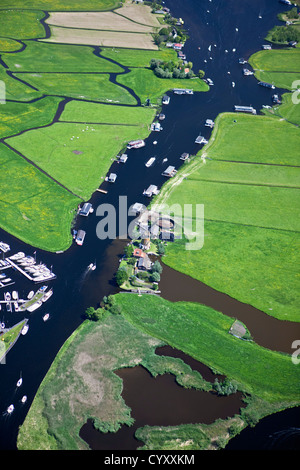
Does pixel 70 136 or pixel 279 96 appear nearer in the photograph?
pixel 70 136

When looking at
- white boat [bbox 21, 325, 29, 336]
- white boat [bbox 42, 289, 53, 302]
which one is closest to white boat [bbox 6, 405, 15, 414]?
white boat [bbox 21, 325, 29, 336]

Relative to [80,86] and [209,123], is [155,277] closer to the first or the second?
[209,123]

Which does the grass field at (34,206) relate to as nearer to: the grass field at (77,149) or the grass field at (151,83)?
the grass field at (77,149)

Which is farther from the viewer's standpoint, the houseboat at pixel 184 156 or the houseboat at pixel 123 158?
the houseboat at pixel 184 156

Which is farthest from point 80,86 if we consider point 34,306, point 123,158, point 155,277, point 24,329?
point 24,329

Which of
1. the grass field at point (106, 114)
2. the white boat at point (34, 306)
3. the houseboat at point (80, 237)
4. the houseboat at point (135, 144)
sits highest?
the grass field at point (106, 114)

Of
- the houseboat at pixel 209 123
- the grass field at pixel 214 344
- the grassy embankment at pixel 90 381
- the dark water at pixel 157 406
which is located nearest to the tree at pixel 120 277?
the grass field at pixel 214 344
